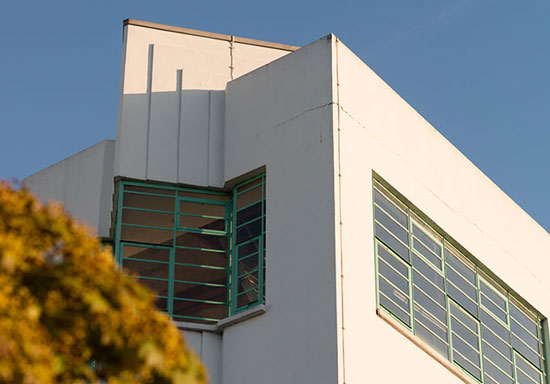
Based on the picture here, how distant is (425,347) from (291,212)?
2.85 metres

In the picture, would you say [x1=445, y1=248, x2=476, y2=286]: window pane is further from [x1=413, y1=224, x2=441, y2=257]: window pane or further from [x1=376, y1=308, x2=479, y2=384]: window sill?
[x1=376, y1=308, x2=479, y2=384]: window sill

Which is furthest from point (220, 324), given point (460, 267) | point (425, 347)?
point (460, 267)

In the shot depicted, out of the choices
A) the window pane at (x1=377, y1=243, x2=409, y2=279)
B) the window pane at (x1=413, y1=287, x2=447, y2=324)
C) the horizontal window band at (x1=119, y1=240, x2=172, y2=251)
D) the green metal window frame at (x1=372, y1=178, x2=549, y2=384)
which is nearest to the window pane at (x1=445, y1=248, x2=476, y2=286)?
the green metal window frame at (x1=372, y1=178, x2=549, y2=384)

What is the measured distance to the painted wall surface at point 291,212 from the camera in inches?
717

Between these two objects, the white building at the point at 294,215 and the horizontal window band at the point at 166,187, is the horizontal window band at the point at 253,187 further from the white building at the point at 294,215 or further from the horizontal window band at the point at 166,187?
the horizontal window band at the point at 166,187

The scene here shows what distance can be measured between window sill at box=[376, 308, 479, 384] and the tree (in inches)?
372

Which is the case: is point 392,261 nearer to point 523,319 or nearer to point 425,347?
point 425,347

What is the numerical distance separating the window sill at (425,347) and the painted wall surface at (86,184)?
4.83m

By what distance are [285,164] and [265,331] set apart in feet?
8.62

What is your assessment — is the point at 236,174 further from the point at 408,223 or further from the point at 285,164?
the point at 408,223

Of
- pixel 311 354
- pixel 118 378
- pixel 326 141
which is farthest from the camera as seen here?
pixel 326 141

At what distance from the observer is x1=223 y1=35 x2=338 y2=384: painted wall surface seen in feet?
59.8

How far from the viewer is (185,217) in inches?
821

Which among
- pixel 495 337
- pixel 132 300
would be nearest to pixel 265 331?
pixel 495 337
